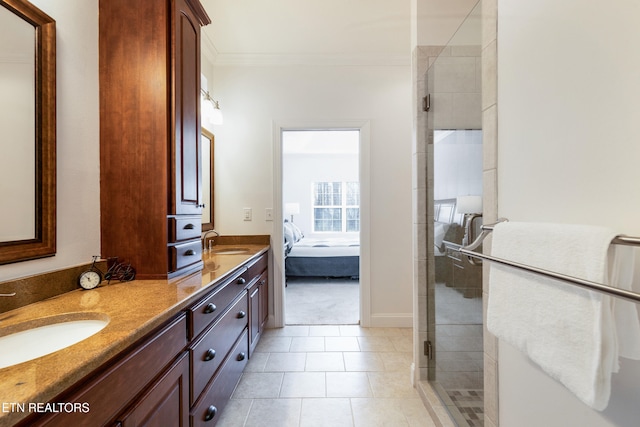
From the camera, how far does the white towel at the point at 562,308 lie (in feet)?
1.81

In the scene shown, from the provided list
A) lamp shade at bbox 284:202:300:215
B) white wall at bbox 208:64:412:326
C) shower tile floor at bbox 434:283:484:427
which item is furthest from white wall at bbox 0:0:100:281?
lamp shade at bbox 284:202:300:215

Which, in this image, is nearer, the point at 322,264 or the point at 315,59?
the point at 315,59

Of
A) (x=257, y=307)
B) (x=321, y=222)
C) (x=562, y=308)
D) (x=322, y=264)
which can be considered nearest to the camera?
(x=562, y=308)

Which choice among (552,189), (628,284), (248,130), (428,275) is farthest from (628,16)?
(248,130)

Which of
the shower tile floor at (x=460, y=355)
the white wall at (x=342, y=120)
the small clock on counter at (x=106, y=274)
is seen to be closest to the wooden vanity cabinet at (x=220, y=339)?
the small clock on counter at (x=106, y=274)

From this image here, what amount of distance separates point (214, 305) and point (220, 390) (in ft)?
1.68

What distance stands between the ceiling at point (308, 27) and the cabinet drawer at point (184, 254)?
73.7 inches

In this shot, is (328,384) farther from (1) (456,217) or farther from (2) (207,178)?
(2) (207,178)

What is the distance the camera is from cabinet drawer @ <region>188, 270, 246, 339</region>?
3.93 ft

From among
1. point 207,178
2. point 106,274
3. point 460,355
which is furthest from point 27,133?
point 460,355

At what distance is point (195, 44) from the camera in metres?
1.74

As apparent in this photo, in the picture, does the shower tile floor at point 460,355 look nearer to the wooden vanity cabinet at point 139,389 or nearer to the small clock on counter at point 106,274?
the wooden vanity cabinet at point 139,389

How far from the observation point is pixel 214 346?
1.43m

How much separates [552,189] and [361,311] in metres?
2.40
